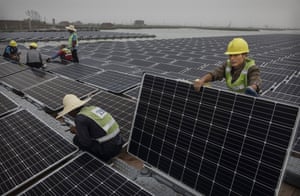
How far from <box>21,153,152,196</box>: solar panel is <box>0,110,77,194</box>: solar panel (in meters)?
0.39

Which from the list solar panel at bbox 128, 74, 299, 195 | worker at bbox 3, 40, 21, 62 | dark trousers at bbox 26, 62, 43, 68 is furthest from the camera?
worker at bbox 3, 40, 21, 62

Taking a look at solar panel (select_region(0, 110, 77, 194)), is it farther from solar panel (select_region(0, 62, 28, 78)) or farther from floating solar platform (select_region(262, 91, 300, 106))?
floating solar platform (select_region(262, 91, 300, 106))

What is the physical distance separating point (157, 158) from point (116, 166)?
1223 millimetres

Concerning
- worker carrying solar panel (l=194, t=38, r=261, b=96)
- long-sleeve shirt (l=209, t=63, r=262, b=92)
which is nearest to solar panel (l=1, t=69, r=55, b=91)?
long-sleeve shirt (l=209, t=63, r=262, b=92)

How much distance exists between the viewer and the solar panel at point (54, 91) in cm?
787

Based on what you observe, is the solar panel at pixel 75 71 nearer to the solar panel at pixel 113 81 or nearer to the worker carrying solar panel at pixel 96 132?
the solar panel at pixel 113 81

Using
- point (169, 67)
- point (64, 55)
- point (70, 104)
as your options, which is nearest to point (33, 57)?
point (64, 55)

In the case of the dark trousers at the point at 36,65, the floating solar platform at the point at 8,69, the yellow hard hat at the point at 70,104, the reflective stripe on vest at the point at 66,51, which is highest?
the reflective stripe on vest at the point at 66,51

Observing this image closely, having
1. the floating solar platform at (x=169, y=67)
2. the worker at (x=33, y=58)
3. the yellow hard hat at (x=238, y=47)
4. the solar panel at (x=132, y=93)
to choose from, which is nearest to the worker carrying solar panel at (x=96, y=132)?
the yellow hard hat at (x=238, y=47)

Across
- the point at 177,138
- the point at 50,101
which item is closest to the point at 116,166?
the point at 177,138

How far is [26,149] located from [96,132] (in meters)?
1.57

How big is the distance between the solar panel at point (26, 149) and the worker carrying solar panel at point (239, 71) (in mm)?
3453

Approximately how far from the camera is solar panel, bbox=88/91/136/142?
20.4ft

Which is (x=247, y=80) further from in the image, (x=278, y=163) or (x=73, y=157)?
(x=73, y=157)
